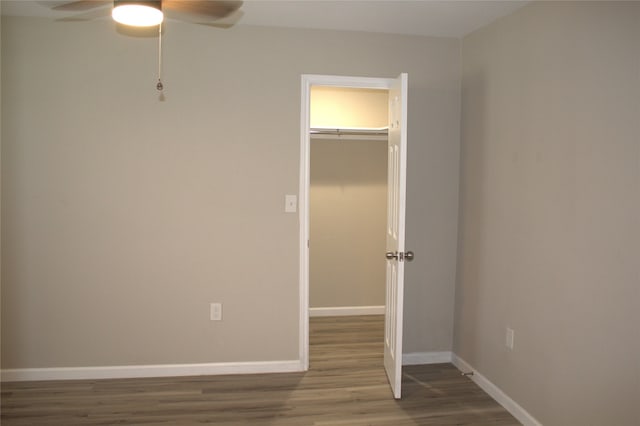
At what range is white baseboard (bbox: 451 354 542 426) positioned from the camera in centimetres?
273

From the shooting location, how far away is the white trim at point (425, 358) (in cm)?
364

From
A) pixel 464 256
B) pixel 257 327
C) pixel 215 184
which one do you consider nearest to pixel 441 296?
pixel 464 256

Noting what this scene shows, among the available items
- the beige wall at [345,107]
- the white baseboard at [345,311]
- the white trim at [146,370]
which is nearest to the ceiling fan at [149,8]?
the white trim at [146,370]

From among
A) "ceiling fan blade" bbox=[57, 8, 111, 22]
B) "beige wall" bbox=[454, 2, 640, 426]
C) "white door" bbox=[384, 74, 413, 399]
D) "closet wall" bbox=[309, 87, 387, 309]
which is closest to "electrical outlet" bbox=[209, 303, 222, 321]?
"white door" bbox=[384, 74, 413, 399]

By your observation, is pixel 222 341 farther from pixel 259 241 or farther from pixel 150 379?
pixel 259 241

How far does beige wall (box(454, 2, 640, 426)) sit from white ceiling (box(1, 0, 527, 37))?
17 centimetres

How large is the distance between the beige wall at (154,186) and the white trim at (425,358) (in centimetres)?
92

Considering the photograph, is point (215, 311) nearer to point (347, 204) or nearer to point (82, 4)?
point (347, 204)

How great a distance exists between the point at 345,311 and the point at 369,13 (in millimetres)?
2989

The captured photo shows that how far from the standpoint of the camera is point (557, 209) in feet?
8.16

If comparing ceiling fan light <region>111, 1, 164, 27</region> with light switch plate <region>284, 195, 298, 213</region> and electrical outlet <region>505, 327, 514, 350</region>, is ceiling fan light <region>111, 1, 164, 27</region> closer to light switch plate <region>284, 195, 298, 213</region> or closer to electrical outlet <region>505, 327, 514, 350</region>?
light switch plate <region>284, 195, 298, 213</region>

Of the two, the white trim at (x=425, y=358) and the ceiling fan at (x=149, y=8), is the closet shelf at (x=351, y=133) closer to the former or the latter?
the white trim at (x=425, y=358)

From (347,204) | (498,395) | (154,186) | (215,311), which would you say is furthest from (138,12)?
(347,204)

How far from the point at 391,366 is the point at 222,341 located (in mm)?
1215
